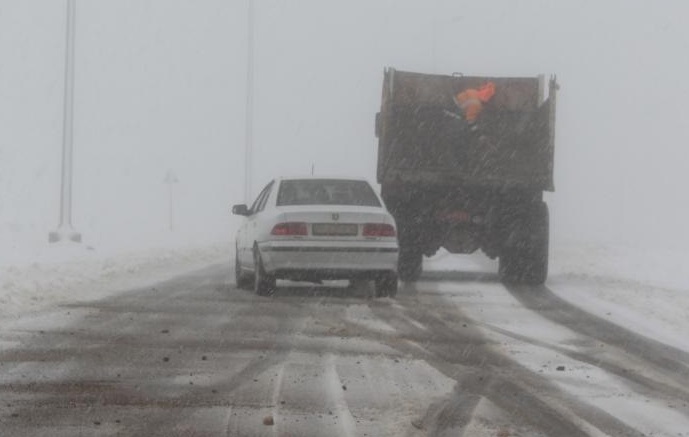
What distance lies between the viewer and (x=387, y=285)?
54.6 ft

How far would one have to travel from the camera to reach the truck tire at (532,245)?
1958 cm

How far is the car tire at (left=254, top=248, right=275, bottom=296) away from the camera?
651 inches

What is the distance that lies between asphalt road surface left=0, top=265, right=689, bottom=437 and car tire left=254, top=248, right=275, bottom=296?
124 cm

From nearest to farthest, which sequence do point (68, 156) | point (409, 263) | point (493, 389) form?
point (493, 389)
point (409, 263)
point (68, 156)

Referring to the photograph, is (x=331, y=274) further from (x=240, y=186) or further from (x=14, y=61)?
(x=14, y=61)

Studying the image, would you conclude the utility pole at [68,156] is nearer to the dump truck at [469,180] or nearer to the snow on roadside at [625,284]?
the snow on roadside at [625,284]

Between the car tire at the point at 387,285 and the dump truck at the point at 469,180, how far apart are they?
3000mm

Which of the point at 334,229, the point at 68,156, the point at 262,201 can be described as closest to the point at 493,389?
the point at 334,229

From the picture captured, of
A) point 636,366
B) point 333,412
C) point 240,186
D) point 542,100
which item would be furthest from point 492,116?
point 240,186

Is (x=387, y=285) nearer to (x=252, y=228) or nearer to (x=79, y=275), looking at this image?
(x=252, y=228)

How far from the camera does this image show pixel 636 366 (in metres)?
10.3

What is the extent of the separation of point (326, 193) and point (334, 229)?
1.19 metres

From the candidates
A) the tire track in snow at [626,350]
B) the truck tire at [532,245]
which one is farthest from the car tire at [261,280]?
the truck tire at [532,245]

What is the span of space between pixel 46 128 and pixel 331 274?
10616cm
